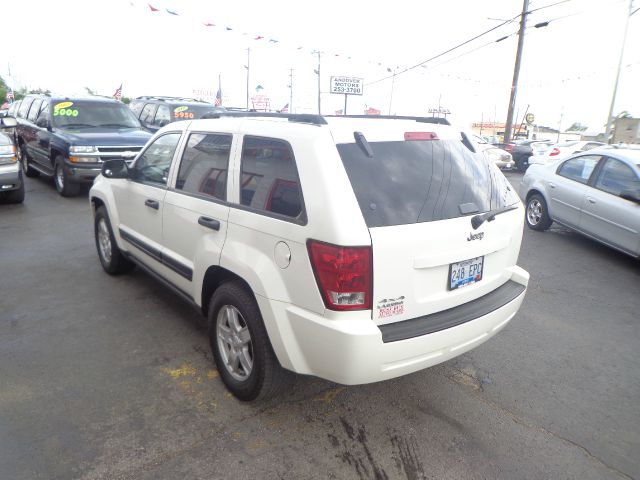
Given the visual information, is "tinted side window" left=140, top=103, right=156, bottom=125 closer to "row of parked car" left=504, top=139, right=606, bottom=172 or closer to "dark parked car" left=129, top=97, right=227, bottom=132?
"dark parked car" left=129, top=97, right=227, bottom=132

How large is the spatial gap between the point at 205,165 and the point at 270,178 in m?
0.85

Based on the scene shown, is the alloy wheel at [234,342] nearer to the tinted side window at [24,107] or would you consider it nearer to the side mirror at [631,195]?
the side mirror at [631,195]

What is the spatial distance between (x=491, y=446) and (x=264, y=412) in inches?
54.1

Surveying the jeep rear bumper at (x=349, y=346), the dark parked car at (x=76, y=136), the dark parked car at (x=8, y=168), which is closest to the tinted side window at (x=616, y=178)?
the jeep rear bumper at (x=349, y=346)

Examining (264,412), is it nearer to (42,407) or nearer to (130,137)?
(42,407)

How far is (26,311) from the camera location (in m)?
4.46

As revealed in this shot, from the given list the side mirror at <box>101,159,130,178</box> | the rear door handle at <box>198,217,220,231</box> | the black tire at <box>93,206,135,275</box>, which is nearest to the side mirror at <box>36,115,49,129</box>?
the black tire at <box>93,206,135,275</box>

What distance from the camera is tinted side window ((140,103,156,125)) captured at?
1358cm

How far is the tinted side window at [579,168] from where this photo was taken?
7152 mm

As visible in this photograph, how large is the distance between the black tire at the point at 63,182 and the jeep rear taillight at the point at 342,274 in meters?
8.52

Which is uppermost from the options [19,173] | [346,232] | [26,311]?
[346,232]

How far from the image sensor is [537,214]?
27.5 ft

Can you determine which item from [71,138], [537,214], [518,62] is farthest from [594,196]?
[518,62]

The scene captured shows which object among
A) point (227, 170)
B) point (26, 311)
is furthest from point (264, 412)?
point (26, 311)
